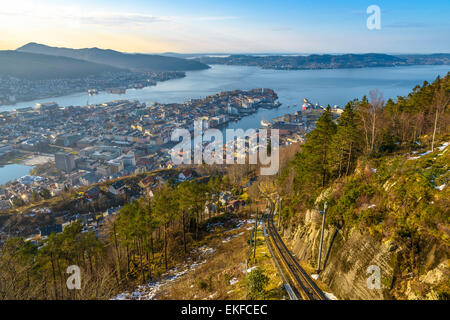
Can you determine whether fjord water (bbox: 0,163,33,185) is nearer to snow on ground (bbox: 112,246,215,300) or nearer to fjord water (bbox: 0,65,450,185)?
fjord water (bbox: 0,65,450,185)

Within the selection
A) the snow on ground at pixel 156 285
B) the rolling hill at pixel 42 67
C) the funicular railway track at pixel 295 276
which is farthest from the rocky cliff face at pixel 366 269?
the rolling hill at pixel 42 67

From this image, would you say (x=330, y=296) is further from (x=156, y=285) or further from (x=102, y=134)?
(x=102, y=134)

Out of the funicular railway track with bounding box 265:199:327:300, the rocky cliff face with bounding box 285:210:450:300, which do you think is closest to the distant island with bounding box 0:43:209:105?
the funicular railway track with bounding box 265:199:327:300

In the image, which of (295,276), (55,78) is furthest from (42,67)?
(295,276)

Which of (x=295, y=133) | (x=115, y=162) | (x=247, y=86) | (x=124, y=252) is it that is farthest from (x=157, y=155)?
(x=247, y=86)

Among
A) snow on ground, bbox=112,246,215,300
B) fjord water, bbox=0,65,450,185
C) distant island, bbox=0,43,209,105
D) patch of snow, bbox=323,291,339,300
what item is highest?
distant island, bbox=0,43,209,105
